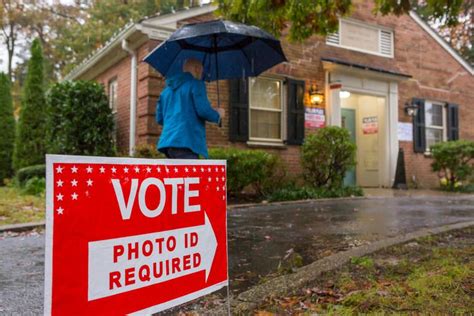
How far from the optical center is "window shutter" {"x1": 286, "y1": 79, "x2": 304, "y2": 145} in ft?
35.7

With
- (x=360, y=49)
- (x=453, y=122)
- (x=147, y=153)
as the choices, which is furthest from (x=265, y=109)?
(x=453, y=122)

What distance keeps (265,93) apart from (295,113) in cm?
92

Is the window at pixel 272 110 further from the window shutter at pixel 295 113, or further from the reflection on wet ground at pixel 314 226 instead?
the reflection on wet ground at pixel 314 226

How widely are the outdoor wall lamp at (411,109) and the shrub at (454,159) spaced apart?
124 centimetres

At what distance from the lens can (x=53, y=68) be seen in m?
28.4

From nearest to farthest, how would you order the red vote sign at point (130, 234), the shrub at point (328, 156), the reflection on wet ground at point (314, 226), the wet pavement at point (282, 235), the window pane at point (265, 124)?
the red vote sign at point (130, 234), the wet pavement at point (282, 235), the reflection on wet ground at point (314, 226), the shrub at point (328, 156), the window pane at point (265, 124)

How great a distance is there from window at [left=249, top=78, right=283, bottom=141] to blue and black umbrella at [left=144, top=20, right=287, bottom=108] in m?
4.76

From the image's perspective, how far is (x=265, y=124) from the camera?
1073cm

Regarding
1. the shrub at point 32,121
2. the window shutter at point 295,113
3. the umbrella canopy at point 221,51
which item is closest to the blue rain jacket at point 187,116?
the umbrella canopy at point 221,51

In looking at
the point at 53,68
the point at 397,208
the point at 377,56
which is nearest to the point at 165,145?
the point at 397,208

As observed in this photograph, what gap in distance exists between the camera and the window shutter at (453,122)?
14466 mm

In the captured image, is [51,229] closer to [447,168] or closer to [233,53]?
[233,53]

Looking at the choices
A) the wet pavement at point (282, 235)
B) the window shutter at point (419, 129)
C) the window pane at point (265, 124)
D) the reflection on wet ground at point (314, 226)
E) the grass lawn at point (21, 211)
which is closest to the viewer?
the wet pavement at point (282, 235)

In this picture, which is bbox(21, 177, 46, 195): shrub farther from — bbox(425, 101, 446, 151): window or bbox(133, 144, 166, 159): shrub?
bbox(425, 101, 446, 151): window
